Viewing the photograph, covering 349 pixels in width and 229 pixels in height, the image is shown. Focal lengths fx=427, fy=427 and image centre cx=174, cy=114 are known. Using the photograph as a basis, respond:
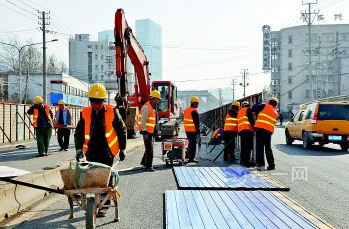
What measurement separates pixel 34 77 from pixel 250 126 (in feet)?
212

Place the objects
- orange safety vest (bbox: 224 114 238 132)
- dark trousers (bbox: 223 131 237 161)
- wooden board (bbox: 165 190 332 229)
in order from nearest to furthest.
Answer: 1. wooden board (bbox: 165 190 332 229)
2. dark trousers (bbox: 223 131 237 161)
3. orange safety vest (bbox: 224 114 238 132)

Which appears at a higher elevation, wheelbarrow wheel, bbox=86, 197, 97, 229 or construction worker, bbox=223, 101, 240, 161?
construction worker, bbox=223, 101, 240, 161

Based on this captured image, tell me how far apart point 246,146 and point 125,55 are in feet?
18.8

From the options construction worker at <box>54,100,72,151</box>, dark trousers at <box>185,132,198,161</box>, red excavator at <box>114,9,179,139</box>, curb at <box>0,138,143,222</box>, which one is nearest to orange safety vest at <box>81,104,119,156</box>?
curb at <box>0,138,143,222</box>

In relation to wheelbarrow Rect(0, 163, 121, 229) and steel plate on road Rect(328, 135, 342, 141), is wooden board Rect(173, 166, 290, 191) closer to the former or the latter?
wheelbarrow Rect(0, 163, 121, 229)

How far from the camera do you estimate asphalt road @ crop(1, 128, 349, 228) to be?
20.2 feet

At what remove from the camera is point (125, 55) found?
50.0 ft

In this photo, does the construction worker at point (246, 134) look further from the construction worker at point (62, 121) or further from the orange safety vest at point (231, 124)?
the construction worker at point (62, 121)

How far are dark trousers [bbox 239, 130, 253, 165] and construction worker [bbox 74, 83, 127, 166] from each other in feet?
20.6

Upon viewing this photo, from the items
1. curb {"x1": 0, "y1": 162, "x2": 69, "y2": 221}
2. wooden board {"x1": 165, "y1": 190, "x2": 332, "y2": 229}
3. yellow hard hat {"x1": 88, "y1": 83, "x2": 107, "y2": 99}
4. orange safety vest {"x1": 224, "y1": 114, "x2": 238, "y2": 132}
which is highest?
yellow hard hat {"x1": 88, "y1": 83, "x2": 107, "y2": 99}

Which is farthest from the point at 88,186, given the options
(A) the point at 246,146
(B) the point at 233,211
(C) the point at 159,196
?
(A) the point at 246,146

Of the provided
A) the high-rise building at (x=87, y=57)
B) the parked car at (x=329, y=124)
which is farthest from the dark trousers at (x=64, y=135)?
the high-rise building at (x=87, y=57)

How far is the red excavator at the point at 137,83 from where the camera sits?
14734mm

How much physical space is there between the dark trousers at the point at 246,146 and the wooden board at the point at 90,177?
7.49 metres
